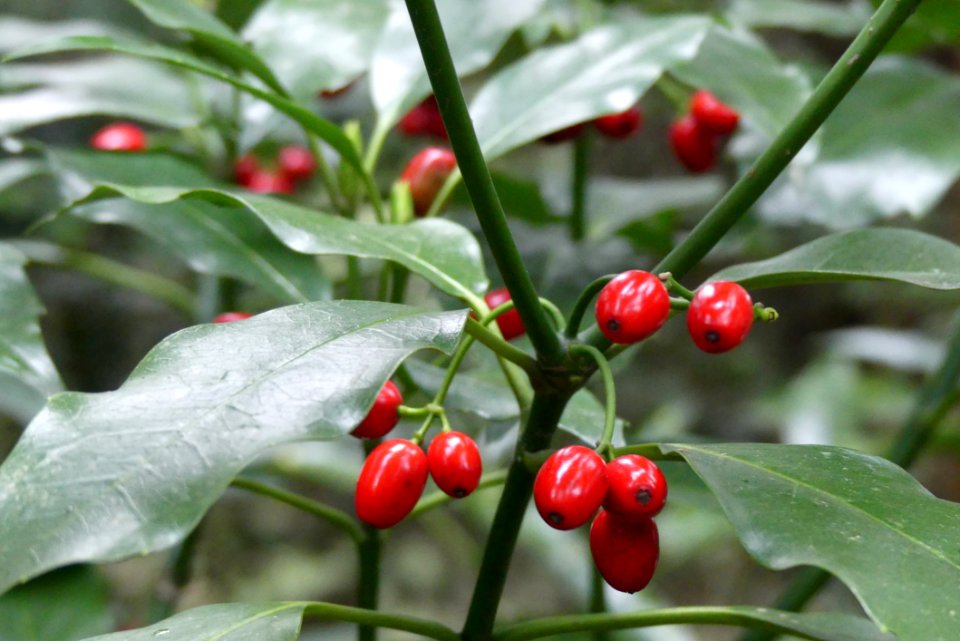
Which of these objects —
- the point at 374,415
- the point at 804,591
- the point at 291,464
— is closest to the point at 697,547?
the point at 291,464

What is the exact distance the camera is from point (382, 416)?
0.52 m

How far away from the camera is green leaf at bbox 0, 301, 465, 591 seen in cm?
35

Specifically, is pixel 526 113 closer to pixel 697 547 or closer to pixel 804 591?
pixel 804 591

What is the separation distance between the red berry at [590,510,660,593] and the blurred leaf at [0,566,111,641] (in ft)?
1.46

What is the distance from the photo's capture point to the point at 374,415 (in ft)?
1.72

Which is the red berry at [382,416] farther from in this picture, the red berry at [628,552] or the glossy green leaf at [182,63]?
the glossy green leaf at [182,63]

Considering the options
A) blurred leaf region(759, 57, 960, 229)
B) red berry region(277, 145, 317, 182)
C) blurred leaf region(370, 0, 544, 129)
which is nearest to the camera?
blurred leaf region(370, 0, 544, 129)

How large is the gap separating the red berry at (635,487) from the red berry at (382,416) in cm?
12

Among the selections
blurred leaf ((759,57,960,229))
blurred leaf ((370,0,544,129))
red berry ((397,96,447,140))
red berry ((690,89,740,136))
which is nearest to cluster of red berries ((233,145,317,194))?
red berry ((397,96,447,140))

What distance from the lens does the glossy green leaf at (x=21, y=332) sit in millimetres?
600

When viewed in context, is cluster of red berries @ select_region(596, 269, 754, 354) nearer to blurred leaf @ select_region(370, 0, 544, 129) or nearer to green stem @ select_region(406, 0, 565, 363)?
green stem @ select_region(406, 0, 565, 363)

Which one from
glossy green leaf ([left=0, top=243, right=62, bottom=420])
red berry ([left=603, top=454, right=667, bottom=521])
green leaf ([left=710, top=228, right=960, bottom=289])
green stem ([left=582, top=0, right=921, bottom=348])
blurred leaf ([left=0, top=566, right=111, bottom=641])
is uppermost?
green stem ([left=582, top=0, right=921, bottom=348])

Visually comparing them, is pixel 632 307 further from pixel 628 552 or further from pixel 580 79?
pixel 580 79

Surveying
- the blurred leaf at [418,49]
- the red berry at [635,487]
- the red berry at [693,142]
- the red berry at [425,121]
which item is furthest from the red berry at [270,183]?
the red berry at [635,487]
